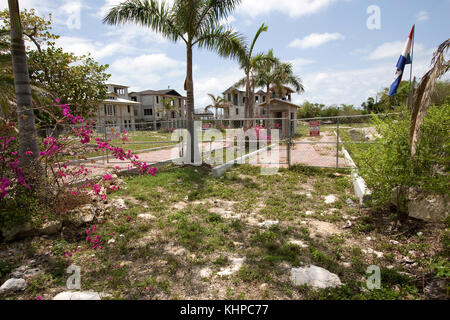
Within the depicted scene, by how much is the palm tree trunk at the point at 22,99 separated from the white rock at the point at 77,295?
2849mm

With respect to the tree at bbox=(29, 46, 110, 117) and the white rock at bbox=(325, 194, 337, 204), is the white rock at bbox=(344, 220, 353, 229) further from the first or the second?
the tree at bbox=(29, 46, 110, 117)

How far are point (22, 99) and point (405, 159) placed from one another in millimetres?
6823

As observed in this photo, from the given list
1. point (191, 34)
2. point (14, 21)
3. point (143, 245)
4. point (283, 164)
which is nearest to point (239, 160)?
point (283, 164)

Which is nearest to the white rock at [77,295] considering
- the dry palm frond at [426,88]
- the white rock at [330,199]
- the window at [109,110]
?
the dry palm frond at [426,88]

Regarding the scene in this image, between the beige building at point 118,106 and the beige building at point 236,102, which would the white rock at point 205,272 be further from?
the beige building at point 236,102

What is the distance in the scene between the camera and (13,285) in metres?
2.91

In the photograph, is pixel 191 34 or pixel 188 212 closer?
pixel 188 212

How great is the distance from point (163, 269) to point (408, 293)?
9.37 ft

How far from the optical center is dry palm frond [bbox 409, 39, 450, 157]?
3221 mm

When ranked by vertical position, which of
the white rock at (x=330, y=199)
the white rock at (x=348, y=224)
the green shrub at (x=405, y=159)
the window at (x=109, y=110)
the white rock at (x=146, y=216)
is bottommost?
the white rock at (x=348, y=224)

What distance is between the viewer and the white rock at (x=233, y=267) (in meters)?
3.20

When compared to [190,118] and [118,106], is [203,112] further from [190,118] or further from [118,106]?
[190,118]

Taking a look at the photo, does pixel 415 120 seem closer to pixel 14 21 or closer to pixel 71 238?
pixel 71 238

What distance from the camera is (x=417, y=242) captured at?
12.7ft
